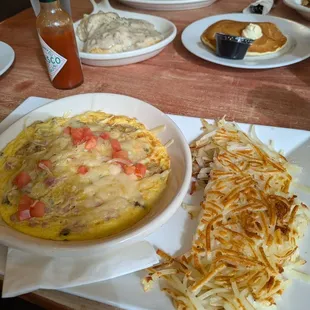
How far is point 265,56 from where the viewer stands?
1731mm

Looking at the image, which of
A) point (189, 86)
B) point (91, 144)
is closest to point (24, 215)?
point (91, 144)

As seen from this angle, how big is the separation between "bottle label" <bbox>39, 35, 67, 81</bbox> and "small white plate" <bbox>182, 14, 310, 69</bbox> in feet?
2.04

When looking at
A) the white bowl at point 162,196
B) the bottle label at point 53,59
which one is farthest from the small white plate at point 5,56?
the white bowl at point 162,196

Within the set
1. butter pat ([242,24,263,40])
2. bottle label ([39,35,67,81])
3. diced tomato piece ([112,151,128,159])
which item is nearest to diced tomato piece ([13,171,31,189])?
diced tomato piece ([112,151,128,159])

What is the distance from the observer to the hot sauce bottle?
4.79ft

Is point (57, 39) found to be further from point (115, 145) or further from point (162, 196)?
point (162, 196)

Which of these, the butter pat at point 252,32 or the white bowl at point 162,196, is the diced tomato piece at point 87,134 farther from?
the butter pat at point 252,32

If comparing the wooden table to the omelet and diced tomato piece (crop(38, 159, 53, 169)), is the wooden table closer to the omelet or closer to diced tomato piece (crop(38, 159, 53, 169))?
the omelet

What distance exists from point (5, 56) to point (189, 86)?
A: 0.93 metres

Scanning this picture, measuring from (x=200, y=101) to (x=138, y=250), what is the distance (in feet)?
2.78

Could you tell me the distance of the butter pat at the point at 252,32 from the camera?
5.74 ft

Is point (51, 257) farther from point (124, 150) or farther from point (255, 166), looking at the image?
point (255, 166)

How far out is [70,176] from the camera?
3.02 feet

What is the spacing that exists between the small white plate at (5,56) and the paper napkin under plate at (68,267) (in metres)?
1.13
